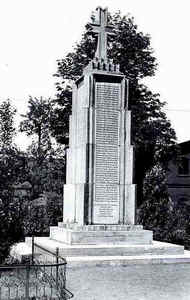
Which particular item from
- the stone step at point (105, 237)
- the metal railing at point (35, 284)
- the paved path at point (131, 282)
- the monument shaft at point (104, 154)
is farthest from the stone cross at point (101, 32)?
the metal railing at point (35, 284)

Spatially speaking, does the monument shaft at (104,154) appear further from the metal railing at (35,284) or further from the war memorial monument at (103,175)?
the metal railing at (35,284)

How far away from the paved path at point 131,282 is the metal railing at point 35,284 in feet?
1.12

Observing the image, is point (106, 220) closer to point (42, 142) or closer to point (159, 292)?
point (159, 292)

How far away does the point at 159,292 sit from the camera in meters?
10.5

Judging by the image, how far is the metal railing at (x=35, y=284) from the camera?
9.50 m

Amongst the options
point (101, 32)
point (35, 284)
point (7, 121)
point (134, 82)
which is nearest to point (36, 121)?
point (7, 121)

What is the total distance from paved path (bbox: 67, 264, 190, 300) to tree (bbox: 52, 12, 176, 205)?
2053 centimetres

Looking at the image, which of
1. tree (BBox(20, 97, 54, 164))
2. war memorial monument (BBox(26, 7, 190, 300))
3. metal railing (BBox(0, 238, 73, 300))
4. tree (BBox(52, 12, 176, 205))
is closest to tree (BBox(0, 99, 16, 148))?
tree (BBox(52, 12, 176, 205))

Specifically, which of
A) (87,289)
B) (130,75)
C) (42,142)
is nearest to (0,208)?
(87,289)

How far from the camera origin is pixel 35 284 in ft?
37.3

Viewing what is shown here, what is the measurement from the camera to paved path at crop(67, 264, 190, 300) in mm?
10172

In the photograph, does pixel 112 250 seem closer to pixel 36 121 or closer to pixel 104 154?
pixel 104 154

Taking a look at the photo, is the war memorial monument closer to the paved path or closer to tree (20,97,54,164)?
the paved path

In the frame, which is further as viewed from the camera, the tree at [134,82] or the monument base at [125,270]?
the tree at [134,82]
